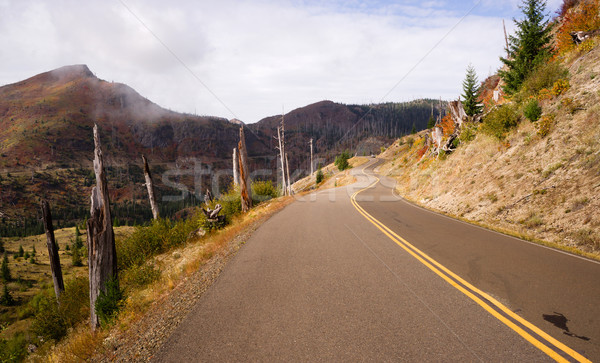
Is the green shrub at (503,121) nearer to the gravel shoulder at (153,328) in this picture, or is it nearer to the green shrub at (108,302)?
the gravel shoulder at (153,328)

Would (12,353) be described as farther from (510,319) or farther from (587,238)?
(587,238)

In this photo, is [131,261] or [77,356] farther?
[131,261]

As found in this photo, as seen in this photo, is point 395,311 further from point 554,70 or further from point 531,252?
point 554,70

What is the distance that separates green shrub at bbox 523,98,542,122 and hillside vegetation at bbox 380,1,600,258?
3cm

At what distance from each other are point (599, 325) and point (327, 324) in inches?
129

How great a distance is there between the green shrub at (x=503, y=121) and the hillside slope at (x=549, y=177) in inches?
15.8

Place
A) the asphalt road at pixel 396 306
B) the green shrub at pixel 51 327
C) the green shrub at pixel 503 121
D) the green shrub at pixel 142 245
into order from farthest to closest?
1. the green shrub at pixel 503 121
2. the green shrub at pixel 142 245
3. the green shrub at pixel 51 327
4. the asphalt road at pixel 396 306

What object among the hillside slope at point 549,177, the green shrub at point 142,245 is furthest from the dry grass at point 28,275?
the hillside slope at point 549,177

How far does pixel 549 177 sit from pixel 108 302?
45.5ft

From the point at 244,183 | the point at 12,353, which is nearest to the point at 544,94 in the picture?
the point at 244,183

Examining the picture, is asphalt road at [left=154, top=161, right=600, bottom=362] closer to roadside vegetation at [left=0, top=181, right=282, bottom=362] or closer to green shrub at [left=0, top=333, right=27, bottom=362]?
roadside vegetation at [left=0, top=181, right=282, bottom=362]

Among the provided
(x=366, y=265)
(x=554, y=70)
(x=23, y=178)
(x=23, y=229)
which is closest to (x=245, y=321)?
(x=366, y=265)

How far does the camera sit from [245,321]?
3758mm

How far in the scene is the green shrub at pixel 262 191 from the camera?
20984 millimetres
